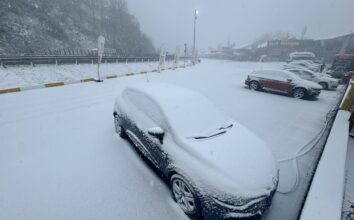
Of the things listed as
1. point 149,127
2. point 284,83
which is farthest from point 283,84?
point 149,127

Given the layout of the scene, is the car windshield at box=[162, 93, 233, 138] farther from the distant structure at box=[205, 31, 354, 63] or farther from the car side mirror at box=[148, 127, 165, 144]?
the distant structure at box=[205, 31, 354, 63]

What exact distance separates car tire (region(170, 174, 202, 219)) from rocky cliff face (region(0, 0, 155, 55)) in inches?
1511

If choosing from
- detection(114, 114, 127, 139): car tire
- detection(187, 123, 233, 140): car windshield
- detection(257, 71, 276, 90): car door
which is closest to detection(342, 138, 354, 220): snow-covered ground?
detection(187, 123, 233, 140): car windshield

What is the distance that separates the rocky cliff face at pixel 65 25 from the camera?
34.3 metres

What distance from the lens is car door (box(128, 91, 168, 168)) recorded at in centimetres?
354

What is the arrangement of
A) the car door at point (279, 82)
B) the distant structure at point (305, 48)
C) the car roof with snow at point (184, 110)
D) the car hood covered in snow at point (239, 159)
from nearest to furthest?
the car hood covered in snow at point (239, 159), the car roof with snow at point (184, 110), the car door at point (279, 82), the distant structure at point (305, 48)

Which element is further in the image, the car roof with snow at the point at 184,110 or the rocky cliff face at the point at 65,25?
the rocky cliff face at the point at 65,25

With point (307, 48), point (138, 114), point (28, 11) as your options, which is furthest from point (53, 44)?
point (307, 48)

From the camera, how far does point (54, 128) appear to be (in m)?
5.68

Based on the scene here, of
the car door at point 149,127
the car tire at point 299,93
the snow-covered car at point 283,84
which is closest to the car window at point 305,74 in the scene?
the snow-covered car at point 283,84

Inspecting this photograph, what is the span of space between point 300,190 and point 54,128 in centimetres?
650

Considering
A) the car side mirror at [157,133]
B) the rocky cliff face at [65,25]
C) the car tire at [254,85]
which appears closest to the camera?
the car side mirror at [157,133]

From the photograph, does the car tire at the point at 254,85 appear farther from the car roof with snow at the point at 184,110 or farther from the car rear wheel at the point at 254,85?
the car roof with snow at the point at 184,110

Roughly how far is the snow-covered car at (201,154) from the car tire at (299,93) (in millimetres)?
9021
